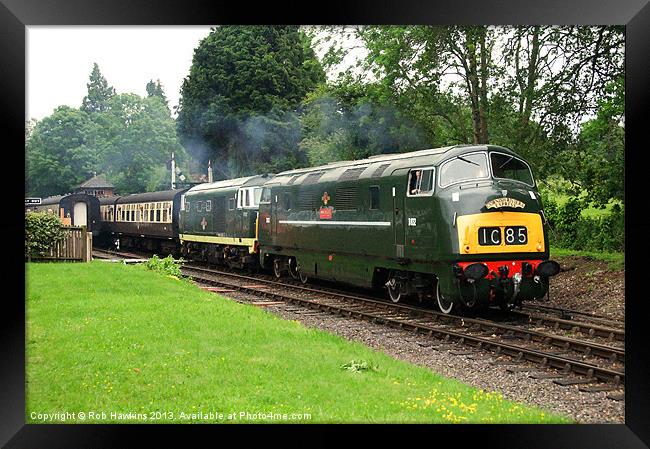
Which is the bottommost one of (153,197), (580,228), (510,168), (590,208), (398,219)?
(580,228)

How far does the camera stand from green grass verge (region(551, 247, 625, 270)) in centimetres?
1168

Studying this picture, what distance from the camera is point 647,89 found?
7.30 m

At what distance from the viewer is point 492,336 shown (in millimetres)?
11422

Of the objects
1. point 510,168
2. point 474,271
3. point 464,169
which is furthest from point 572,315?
point 464,169

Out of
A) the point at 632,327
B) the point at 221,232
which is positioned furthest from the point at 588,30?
the point at 221,232

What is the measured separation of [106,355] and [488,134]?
8555 millimetres

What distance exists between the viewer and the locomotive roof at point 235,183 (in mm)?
21805

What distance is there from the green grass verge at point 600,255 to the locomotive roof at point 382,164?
2524 mm

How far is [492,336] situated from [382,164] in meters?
4.47

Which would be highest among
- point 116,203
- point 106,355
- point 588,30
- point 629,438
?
point 588,30

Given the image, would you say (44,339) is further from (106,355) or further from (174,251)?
(174,251)

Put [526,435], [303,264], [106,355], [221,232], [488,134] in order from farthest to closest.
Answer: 1. [221,232]
2. [303,264]
3. [488,134]
4. [106,355]
5. [526,435]

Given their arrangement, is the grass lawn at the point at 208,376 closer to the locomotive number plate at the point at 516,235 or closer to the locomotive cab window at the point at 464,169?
the locomotive number plate at the point at 516,235

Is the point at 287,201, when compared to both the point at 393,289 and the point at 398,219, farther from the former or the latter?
the point at 398,219
